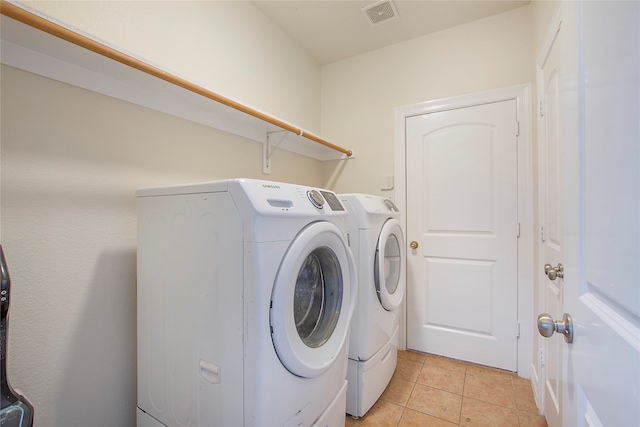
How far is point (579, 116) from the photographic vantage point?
0.55 metres

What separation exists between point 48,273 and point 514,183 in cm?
260

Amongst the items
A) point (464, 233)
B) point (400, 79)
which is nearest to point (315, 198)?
point (464, 233)

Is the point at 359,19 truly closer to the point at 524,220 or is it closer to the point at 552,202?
the point at 552,202

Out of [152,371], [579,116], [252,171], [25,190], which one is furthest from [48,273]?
[579,116]

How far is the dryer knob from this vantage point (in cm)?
106

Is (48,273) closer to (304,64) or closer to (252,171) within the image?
(252,171)

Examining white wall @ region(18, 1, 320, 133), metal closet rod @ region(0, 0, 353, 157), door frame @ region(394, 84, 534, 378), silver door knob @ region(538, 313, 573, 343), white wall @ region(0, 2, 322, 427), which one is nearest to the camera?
silver door knob @ region(538, 313, 573, 343)

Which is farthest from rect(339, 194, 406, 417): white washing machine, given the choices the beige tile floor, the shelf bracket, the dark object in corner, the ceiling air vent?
the ceiling air vent

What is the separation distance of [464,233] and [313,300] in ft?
4.82

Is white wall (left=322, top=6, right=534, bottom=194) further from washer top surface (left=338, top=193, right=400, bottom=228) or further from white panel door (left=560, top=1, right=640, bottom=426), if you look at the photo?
white panel door (left=560, top=1, right=640, bottom=426)

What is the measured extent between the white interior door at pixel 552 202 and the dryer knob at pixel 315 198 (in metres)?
0.99

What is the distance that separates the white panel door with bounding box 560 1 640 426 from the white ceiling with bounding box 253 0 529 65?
1.69 metres

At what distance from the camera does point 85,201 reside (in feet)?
3.67

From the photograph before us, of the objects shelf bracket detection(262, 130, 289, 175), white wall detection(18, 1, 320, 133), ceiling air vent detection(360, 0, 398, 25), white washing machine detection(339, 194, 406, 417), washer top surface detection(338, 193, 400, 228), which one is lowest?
white washing machine detection(339, 194, 406, 417)
